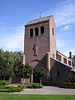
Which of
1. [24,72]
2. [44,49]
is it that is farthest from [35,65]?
[24,72]

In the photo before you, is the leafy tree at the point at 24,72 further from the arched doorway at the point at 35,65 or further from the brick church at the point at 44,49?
the brick church at the point at 44,49

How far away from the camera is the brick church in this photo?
132 ft

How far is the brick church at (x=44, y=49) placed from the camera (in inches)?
1587

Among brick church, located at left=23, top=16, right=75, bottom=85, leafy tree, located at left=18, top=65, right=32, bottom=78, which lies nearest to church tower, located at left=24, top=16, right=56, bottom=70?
brick church, located at left=23, top=16, right=75, bottom=85

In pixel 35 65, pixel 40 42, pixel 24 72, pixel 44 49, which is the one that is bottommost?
pixel 24 72

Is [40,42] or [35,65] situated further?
Result: [40,42]

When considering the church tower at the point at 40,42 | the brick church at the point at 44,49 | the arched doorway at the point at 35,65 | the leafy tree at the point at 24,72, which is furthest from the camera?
the arched doorway at the point at 35,65

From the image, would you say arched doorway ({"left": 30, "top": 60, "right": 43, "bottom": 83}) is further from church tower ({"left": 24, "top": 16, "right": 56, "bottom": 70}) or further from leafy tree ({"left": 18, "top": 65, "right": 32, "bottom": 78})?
leafy tree ({"left": 18, "top": 65, "right": 32, "bottom": 78})

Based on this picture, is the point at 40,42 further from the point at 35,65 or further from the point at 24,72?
the point at 24,72

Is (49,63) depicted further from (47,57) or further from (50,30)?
(50,30)

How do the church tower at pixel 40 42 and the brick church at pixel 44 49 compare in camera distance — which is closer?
the brick church at pixel 44 49

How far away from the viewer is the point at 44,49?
43.3 meters

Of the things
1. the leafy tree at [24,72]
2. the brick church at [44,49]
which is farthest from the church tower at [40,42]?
the leafy tree at [24,72]

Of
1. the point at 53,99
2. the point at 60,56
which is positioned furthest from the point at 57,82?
the point at 53,99
